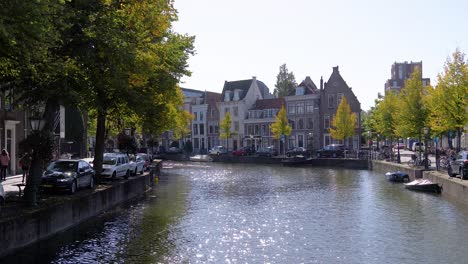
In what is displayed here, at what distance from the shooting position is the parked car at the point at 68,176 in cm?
2244

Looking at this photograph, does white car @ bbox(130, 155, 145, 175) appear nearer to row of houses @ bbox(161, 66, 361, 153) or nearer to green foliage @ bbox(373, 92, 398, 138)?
green foliage @ bbox(373, 92, 398, 138)

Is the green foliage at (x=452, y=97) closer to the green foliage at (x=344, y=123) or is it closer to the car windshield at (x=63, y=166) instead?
the car windshield at (x=63, y=166)

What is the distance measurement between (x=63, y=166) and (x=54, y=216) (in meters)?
6.13

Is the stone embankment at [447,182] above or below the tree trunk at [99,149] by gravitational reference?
below

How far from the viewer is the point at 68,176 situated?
2272 centimetres

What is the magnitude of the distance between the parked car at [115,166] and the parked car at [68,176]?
475 centimetres

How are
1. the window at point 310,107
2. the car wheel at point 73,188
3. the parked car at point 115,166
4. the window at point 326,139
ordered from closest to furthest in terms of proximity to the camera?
the car wheel at point 73,188
the parked car at point 115,166
the window at point 326,139
the window at point 310,107

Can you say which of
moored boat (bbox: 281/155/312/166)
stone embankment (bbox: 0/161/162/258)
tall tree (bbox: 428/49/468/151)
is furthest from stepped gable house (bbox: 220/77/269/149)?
stone embankment (bbox: 0/161/162/258)

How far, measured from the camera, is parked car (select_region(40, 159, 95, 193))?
73.6ft

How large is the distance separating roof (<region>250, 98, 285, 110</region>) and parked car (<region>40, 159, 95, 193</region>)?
64256 millimetres

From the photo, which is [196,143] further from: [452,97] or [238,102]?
[452,97]

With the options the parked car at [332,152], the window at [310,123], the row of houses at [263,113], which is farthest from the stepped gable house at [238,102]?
the parked car at [332,152]

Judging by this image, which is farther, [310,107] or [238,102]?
[238,102]

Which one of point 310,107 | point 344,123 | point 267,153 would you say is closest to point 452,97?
point 344,123
